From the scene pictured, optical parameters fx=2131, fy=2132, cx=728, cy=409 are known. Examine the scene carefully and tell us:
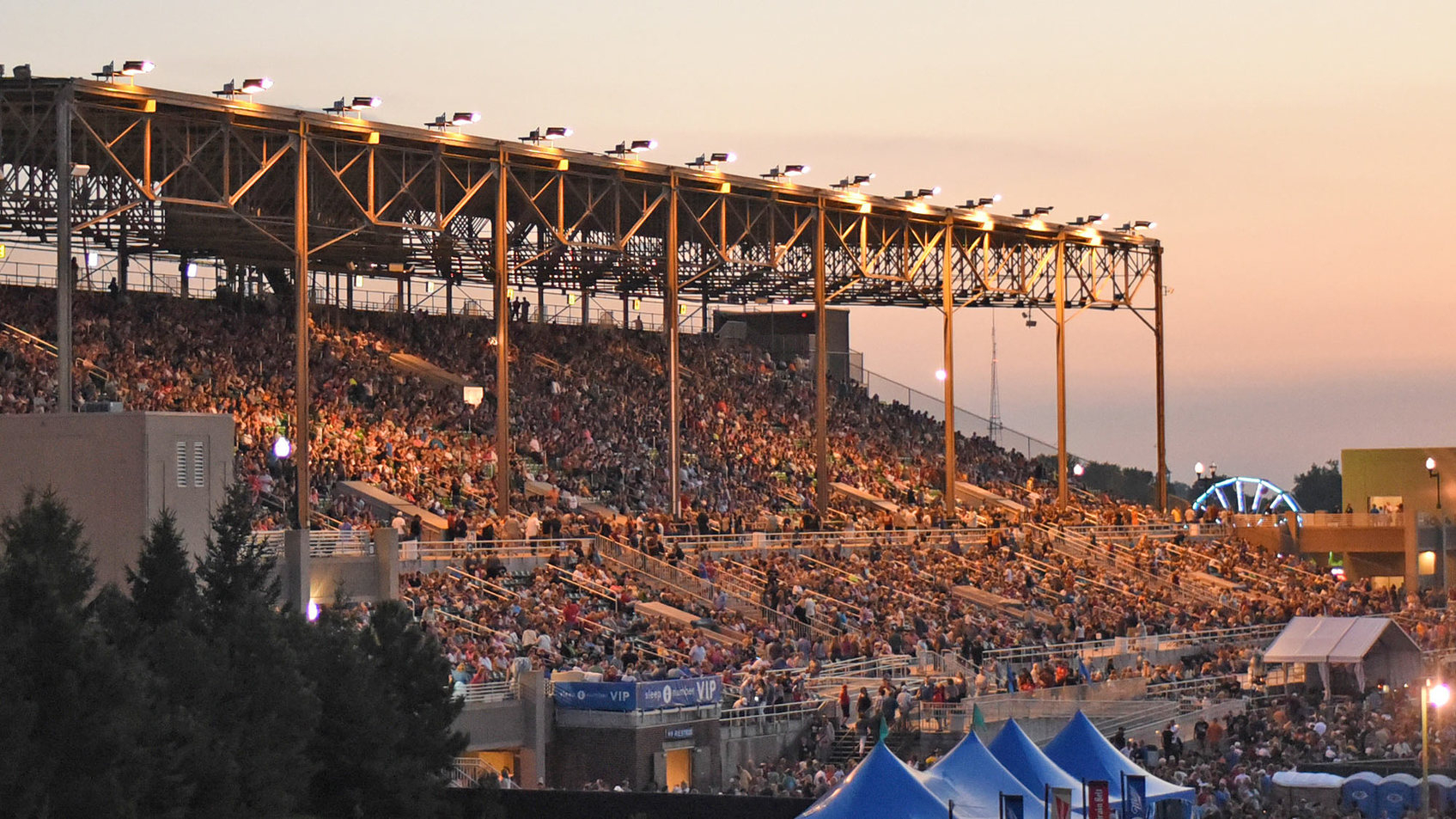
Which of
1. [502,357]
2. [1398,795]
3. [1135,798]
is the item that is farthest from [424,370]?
[1135,798]

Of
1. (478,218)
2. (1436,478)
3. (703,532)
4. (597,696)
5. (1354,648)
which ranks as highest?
(478,218)

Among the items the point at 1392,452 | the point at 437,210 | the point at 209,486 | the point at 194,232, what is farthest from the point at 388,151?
the point at 1392,452

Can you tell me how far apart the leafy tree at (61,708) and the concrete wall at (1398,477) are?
6109 centimetres

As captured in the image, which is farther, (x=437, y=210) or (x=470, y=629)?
(x=437, y=210)

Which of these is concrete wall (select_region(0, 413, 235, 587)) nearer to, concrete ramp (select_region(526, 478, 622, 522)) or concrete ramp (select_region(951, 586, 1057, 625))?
concrete ramp (select_region(526, 478, 622, 522))

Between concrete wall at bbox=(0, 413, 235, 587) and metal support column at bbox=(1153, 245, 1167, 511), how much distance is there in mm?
42181

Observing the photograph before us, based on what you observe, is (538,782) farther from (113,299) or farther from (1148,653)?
(113,299)

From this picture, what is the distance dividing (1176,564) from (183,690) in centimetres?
4002

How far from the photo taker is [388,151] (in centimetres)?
4734

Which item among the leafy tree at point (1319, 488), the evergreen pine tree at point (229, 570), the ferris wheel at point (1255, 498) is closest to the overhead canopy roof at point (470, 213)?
the ferris wheel at point (1255, 498)

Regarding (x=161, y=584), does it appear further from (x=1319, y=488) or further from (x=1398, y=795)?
(x=1319, y=488)

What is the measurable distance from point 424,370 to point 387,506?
11333mm

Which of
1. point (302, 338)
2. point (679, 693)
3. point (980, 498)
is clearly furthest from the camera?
point (980, 498)

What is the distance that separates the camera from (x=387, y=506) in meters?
43.6
